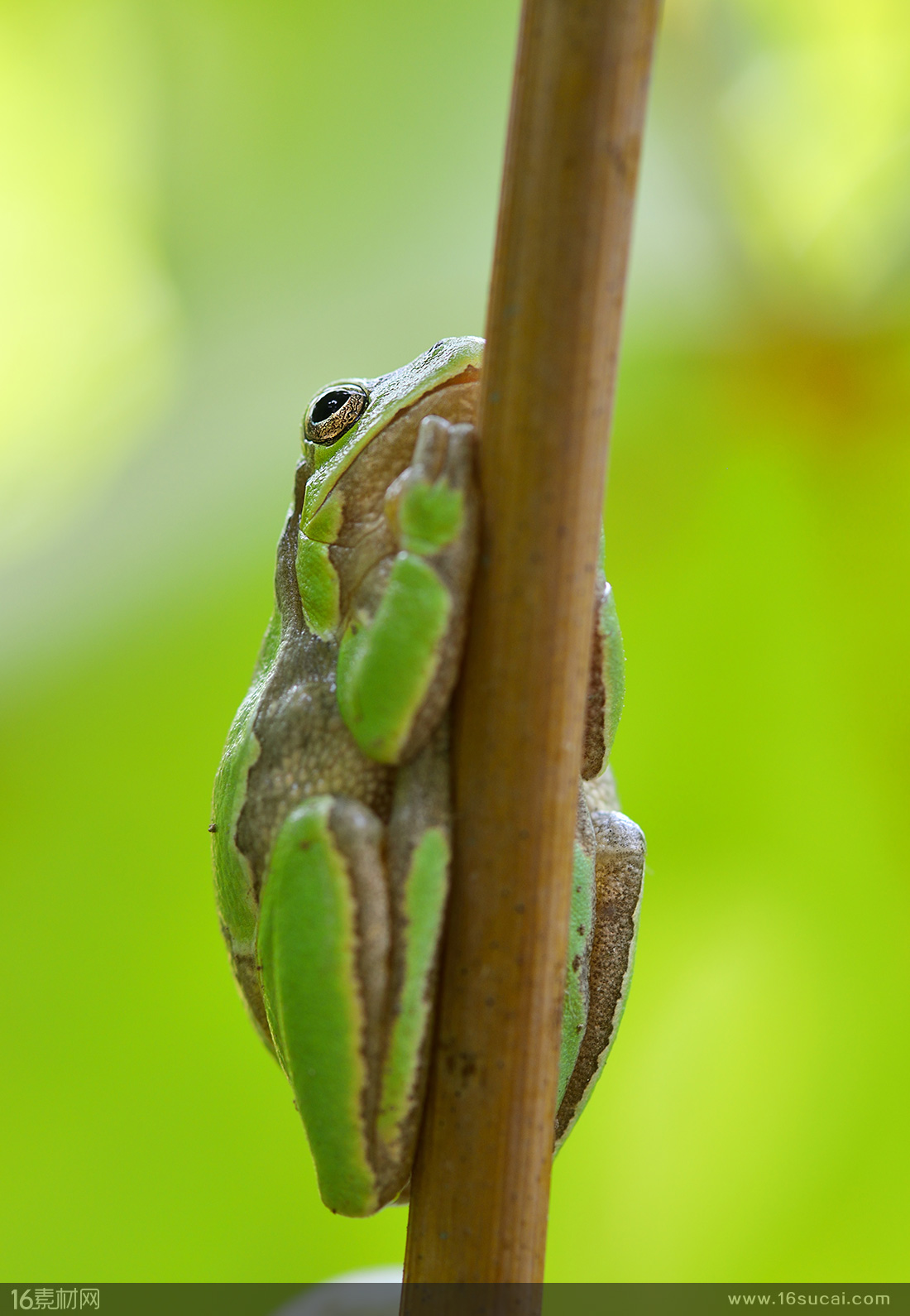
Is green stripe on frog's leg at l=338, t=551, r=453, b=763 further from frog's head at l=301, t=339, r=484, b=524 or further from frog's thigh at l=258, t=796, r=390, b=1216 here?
frog's head at l=301, t=339, r=484, b=524

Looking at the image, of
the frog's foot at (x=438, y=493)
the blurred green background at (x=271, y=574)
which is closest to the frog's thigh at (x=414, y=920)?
the frog's foot at (x=438, y=493)

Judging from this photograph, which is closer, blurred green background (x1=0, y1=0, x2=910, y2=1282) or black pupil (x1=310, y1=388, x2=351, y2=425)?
black pupil (x1=310, y1=388, x2=351, y2=425)

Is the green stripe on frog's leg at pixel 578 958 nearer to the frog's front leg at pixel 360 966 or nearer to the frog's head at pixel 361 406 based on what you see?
the frog's front leg at pixel 360 966

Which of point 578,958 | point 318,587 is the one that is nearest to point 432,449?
point 318,587

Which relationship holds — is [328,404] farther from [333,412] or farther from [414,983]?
[414,983]

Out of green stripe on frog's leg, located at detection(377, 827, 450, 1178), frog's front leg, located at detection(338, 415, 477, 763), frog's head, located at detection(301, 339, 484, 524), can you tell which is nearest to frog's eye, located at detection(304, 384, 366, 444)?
frog's head, located at detection(301, 339, 484, 524)

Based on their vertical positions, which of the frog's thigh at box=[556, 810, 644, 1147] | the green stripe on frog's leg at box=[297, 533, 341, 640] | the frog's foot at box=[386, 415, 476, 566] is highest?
the frog's foot at box=[386, 415, 476, 566]

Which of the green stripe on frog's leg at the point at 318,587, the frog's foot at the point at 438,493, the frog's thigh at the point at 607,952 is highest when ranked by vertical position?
the frog's foot at the point at 438,493
